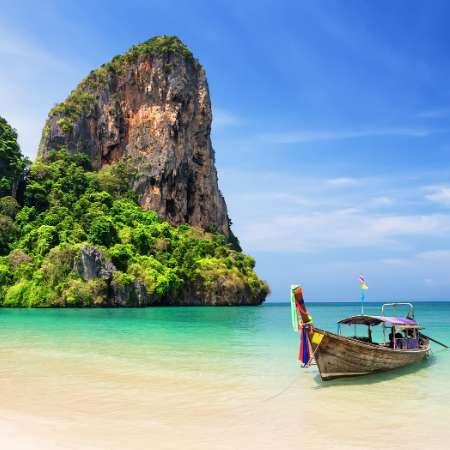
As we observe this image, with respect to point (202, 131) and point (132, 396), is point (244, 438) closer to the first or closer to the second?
point (132, 396)

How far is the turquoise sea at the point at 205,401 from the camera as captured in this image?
7.62 m

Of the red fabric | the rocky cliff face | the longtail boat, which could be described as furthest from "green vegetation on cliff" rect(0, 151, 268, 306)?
the red fabric

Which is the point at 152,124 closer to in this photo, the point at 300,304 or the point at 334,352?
the point at 300,304

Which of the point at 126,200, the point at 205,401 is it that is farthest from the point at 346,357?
the point at 126,200

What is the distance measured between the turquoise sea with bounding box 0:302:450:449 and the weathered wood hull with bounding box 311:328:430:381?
0.97 feet

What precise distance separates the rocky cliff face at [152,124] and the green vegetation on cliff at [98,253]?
4.64 m

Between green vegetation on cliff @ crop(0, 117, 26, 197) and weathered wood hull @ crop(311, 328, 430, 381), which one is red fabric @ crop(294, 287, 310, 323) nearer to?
weathered wood hull @ crop(311, 328, 430, 381)

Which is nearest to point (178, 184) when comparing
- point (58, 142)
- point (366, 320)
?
point (58, 142)

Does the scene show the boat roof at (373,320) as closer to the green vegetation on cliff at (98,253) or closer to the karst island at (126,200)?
the green vegetation on cliff at (98,253)

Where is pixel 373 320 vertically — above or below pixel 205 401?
above

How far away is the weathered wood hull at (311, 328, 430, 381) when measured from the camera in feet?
40.1

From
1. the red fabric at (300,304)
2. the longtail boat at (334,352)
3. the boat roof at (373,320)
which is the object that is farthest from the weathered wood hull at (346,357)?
the boat roof at (373,320)

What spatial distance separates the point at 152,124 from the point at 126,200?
1560cm

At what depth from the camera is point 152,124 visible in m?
78.5
